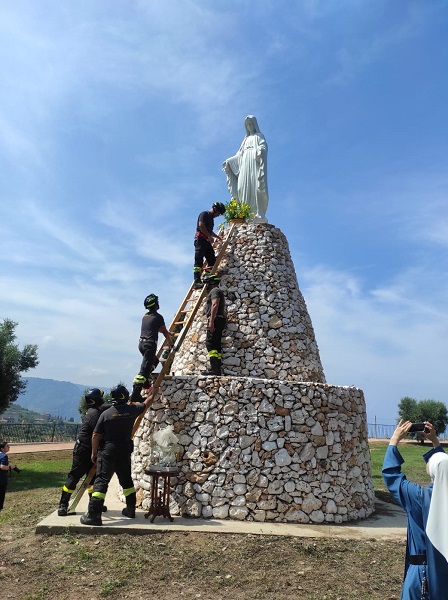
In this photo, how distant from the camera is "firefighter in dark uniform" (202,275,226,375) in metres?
8.91

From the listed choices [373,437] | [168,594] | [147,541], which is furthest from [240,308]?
[373,437]

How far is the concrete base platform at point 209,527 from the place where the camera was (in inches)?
258

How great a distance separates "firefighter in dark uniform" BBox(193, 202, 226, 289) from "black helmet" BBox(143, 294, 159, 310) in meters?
2.04

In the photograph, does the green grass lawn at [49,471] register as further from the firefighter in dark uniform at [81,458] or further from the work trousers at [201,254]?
the work trousers at [201,254]

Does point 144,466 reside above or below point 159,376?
below

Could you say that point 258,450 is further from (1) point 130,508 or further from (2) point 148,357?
(2) point 148,357

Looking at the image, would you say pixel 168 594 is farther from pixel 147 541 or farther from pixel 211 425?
pixel 211 425

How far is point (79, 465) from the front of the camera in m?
7.27

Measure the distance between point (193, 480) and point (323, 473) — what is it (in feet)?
7.43

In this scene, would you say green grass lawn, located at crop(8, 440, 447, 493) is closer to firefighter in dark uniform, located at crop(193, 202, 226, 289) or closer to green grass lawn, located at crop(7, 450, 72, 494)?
green grass lawn, located at crop(7, 450, 72, 494)

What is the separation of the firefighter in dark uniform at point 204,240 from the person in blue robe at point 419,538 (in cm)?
769

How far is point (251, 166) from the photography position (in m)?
12.3

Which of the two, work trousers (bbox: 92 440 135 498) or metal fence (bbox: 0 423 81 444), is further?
metal fence (bbox: 0 423 81 444)

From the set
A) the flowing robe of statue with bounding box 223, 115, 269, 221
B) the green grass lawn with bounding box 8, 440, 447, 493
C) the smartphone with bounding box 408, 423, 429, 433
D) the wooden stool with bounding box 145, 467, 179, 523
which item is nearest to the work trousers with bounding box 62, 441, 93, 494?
the wooden stool with bounding box 145, 467, 179, 523
